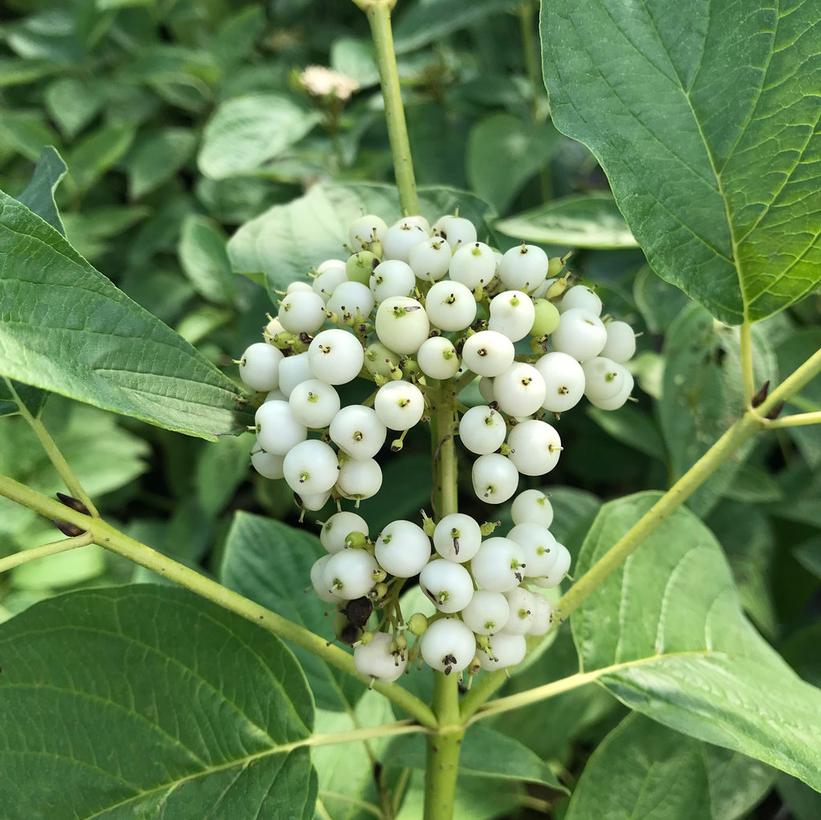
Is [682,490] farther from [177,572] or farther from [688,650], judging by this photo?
[177,572]

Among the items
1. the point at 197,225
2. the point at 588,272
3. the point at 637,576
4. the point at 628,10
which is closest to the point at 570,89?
the point at 628,10

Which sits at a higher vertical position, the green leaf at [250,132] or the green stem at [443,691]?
the green leaf at [250,132]

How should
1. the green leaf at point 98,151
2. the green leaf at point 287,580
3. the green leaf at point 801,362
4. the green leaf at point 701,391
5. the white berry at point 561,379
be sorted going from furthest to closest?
the green leaf at point 98,151 < the green leaf at point 801,362 < the green leaf at point 701,391 < the green leaf at point 287,580 < the white berry at point 561,379

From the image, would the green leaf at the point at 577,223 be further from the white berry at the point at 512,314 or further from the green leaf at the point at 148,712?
the green leaf at the point at 148,712

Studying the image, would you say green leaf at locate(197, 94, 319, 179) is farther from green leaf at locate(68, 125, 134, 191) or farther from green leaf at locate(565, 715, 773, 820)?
green leaf at locate(565, 715, 773, 820)

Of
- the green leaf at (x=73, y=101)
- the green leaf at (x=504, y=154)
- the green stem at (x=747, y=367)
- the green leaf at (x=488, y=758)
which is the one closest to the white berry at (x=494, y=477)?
the green stem at (x=747, y=367)

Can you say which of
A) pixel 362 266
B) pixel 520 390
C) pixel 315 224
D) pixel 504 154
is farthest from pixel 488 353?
pixel 504 154
